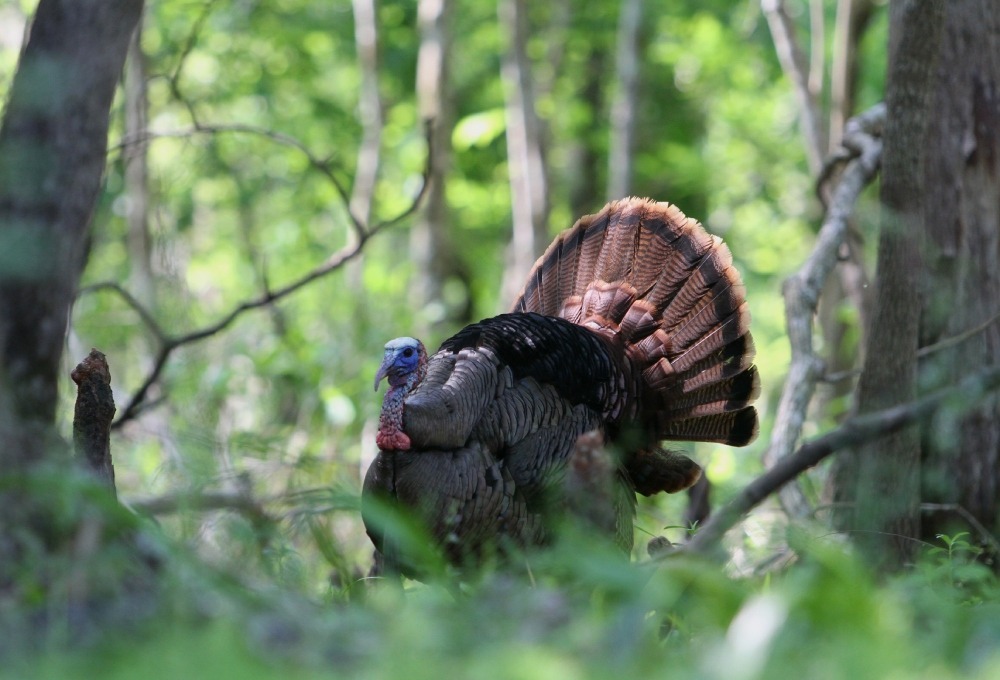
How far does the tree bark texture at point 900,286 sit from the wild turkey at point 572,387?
37.7 inches

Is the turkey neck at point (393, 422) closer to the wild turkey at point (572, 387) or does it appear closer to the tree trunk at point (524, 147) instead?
the wild turkey at point (572, 387)

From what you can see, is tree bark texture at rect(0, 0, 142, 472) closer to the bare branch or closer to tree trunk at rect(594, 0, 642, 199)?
the bare branch

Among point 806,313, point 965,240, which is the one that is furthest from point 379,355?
point 965,240

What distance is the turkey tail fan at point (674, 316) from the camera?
202 inches

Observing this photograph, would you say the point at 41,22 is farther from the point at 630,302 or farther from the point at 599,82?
the point at 599,82

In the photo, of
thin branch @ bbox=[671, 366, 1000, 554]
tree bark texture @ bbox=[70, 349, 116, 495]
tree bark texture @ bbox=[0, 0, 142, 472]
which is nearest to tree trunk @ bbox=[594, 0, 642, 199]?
tree bark texture @ bbox=[0, 0, 142, 472]

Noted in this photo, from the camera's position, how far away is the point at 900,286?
4.01 metres

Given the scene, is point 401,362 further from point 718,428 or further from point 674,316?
point 718,428

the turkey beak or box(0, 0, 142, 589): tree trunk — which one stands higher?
box(0, 0, 142, 589): tree trunk

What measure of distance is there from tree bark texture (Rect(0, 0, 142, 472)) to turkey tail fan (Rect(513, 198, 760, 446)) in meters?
2.61

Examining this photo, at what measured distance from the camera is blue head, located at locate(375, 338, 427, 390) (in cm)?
430

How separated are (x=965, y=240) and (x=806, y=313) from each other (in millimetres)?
744

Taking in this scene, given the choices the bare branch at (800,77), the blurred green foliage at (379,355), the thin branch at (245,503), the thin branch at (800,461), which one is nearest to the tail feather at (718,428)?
the blurred green foliage at (379,355)

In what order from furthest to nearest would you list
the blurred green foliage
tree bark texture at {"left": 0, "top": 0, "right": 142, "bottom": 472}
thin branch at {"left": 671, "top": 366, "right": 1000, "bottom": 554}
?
tree bark texture at {"left": 0, "top": 0, "right": 142, "bottom": 472}, thin branch at {"left": 671, "top": 366, "right": 1000, "bottom": 554}, the blurred green foliage
